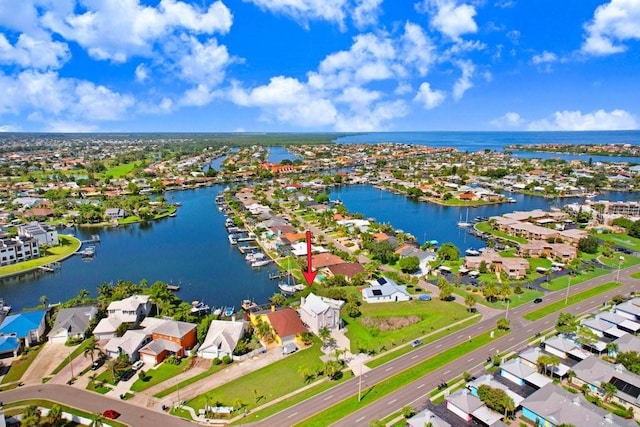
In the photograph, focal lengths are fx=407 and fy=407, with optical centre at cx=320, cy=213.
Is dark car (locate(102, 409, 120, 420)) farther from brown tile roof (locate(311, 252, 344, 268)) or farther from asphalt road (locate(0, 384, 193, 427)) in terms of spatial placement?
brown tile roof (locate(311, 252, 344, 268))

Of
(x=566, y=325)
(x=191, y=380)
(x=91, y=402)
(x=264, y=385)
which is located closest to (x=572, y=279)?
(x=566, y=325)

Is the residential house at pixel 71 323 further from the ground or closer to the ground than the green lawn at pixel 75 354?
further from the ground

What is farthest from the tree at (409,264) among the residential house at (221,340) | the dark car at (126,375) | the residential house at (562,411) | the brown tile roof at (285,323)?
the dark car at (126,375)

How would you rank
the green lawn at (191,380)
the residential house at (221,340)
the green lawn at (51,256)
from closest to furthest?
the green lawn at (191,380), the residential house at (221,340), the green lawn at (51,256)

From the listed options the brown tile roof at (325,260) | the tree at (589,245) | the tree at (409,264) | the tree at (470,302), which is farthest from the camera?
the tree at (589,245)

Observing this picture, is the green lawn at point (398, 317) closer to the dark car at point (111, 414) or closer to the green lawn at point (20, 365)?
the dark car at point (111, 414)

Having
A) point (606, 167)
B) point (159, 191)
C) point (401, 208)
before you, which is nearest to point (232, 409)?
point (401, 208)

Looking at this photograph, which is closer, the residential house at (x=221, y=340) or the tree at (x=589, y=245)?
the residential house at (x=221, y=340)
